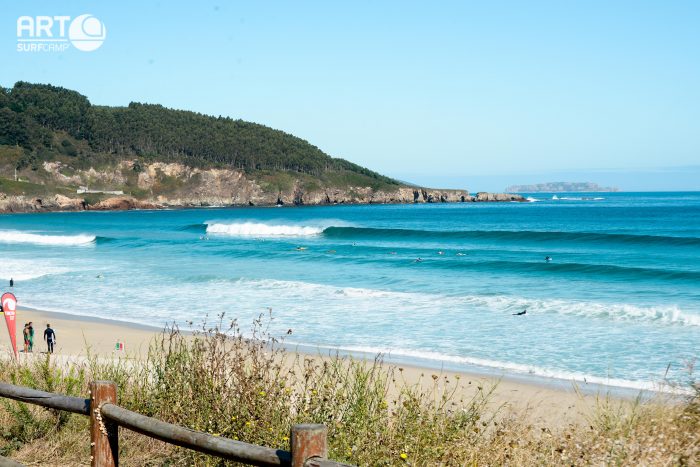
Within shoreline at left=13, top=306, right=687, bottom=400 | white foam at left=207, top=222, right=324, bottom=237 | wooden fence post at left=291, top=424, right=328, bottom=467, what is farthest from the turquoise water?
white foam at left=207, top=222, right=324, bottom=237

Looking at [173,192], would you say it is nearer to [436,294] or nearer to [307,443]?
[436,294]

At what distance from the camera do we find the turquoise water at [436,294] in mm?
16422

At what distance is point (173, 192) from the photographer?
153 metres

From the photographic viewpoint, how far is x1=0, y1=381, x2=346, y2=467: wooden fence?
11.6 ft

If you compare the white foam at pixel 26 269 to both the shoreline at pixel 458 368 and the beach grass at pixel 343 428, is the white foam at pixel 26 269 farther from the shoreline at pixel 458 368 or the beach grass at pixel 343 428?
the beach grass at pixel 343 428

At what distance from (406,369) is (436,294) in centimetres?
1172

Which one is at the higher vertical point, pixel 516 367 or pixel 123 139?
pixel 123 139

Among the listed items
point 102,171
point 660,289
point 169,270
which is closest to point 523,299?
point 660,289

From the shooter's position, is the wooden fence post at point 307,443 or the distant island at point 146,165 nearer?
the wooden fence post at point 307,443

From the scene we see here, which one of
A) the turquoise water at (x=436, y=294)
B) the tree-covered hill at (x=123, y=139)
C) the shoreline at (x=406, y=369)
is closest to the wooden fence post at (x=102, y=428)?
the shoreline at (x=406, y=369)

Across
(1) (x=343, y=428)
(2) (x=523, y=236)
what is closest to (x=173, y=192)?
(2) (x=523, y=236)

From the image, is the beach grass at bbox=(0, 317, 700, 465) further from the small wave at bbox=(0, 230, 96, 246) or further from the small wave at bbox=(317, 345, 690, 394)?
the small wave at bbox=(0, 230, 96, 246)

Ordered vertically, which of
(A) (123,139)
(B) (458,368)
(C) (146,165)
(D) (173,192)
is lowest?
(B) (458,368)

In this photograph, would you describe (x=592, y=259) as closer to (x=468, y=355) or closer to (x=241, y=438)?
(x=468, y=355)
